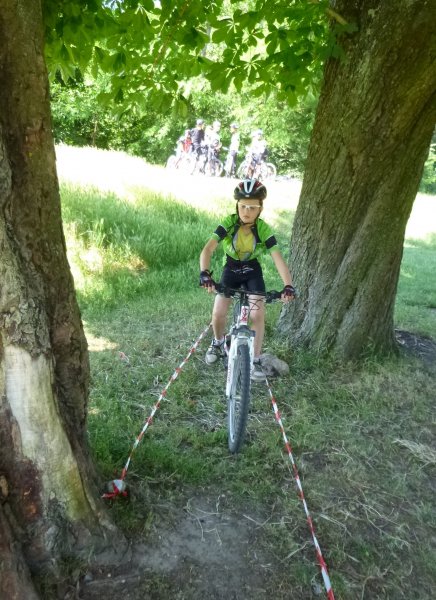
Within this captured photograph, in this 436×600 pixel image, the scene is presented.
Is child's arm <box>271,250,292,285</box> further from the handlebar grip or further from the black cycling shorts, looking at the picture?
the black cycling shorts

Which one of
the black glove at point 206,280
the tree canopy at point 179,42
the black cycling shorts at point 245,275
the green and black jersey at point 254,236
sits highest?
the tree canopy at point 179,42

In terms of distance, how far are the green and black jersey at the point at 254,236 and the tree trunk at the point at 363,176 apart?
904 mm

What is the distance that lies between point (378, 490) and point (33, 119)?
3090 millimetres

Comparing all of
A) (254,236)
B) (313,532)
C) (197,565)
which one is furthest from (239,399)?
(254,236)

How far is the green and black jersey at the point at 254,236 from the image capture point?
423 cm

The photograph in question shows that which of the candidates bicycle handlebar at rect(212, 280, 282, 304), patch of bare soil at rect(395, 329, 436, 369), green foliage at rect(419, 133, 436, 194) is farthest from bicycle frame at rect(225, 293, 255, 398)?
green foliage at rect(419, 133, 436, 194)

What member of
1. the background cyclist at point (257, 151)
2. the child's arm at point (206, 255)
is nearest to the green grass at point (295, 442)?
the child's arm at point (206, 255)

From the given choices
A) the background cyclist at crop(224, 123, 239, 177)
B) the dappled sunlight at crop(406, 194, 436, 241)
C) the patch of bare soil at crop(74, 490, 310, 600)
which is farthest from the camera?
the background cyclist at crop(224, 123, 239, 177)

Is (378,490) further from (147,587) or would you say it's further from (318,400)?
(147,587)

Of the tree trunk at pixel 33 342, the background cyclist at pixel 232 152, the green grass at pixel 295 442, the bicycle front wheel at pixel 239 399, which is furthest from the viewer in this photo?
the background cyclist at pixel 232 152

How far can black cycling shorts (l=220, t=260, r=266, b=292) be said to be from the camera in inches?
178

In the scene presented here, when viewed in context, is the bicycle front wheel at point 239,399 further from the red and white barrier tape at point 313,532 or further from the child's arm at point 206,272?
the child's arm at point 206,272

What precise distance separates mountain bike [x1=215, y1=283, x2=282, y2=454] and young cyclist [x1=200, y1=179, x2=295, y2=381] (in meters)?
0.13

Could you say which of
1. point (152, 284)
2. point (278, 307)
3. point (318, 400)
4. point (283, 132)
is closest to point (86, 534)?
point (318, 400)
